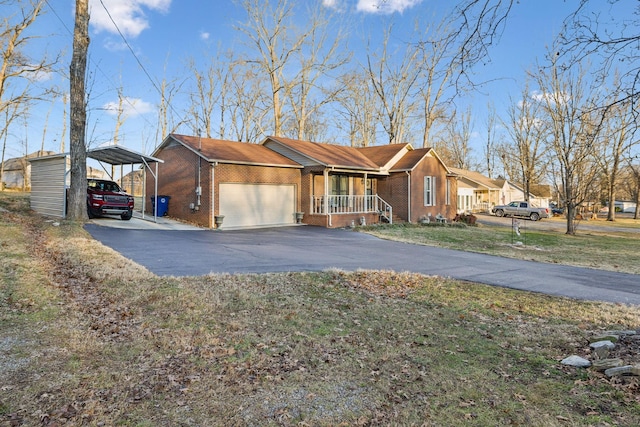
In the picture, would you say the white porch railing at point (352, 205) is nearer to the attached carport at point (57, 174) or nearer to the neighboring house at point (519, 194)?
the attached carport at point (57, 174)

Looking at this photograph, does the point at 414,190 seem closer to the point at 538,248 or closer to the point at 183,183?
the point at 538,248

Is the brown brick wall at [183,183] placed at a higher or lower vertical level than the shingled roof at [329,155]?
lower

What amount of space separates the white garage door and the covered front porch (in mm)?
1209

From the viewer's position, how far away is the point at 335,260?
10.8m

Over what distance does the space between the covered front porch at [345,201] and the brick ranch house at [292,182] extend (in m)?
0.05

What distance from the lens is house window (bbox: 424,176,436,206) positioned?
25656 millimetres

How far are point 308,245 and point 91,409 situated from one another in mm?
10758

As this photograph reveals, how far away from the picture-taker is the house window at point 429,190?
Result: 25.7 meters

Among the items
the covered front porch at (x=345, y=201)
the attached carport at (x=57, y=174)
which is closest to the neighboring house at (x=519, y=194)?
the covered front porch at (x=345, y=201)

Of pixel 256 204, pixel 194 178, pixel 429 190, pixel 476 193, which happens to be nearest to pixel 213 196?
pixel 194 178

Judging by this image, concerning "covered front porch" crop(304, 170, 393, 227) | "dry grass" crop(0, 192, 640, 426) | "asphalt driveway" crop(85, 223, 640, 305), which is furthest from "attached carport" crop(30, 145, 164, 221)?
"dry grass" crop(0, 192, 640, 426)

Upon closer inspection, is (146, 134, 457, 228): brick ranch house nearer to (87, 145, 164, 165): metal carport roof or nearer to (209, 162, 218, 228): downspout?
(209, 162, 218, 228): downspout

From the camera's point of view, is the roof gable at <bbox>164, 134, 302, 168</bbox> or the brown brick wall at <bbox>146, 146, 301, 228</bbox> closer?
the brown brick wall at <bbox>146, 146, 301, 228</bbox>

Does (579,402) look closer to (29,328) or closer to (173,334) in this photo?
(173,334)
